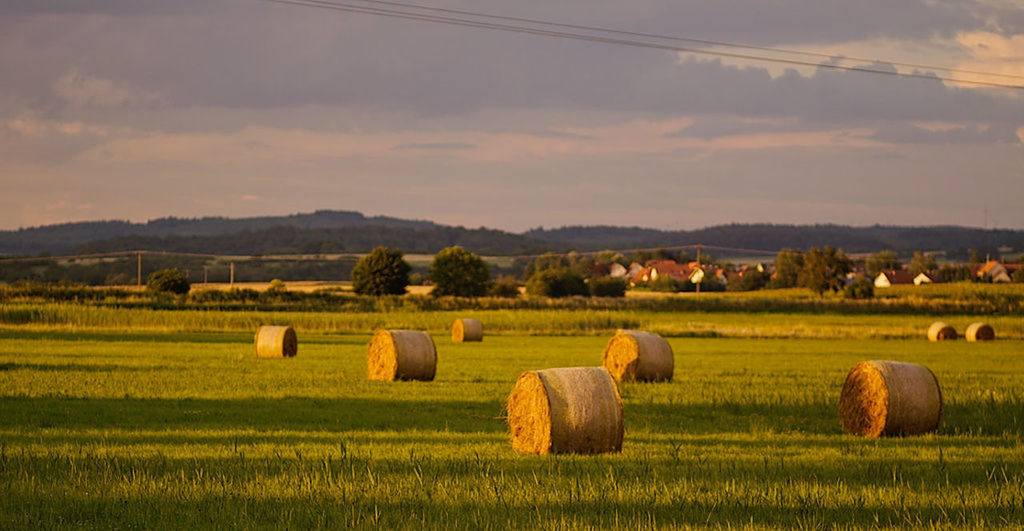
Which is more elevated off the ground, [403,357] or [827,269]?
[827,269]

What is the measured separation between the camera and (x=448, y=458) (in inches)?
561

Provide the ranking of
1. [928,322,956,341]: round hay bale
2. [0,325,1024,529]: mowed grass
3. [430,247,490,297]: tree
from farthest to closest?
1. [430,247,490,297]: tree
2. [928,322,956,341]: round hay bale
3. [0,325,1024,529]: mowed grass

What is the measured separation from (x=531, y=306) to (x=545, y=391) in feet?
198

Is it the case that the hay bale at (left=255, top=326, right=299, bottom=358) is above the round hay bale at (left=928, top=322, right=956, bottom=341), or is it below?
above

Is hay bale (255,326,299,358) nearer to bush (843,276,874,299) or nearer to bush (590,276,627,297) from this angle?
bush (843,276,874,299)

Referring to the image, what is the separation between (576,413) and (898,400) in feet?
19.0

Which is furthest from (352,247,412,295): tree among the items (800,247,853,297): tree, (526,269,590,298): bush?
(800,247,853,297): tree

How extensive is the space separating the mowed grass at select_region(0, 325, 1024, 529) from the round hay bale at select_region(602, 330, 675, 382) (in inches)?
41.3

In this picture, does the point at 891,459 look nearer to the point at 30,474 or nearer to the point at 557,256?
the point at 30,474

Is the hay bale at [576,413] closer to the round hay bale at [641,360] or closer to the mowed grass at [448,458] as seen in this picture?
the mowed grass at [448,458]

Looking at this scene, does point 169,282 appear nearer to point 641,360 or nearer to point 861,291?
point 861,291

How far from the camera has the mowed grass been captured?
10836 millimetres

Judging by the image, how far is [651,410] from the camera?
21359 millimetres

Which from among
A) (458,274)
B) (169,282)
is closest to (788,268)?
(458,274)
